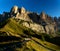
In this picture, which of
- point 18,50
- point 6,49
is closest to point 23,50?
point 18,50

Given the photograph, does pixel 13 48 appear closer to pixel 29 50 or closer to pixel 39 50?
pixel 29 50

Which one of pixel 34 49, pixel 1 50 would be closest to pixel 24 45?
pixel 34 49

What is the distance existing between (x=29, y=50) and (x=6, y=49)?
76.7 ft

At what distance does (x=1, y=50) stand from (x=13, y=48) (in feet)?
38.9

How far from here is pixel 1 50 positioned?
575ft

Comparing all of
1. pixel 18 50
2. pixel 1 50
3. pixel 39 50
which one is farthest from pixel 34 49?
pixel 1 50

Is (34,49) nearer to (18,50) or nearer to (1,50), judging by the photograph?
(18,50)

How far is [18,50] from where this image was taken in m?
169

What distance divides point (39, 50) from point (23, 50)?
19.7 m

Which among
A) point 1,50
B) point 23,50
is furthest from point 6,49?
point 23,50

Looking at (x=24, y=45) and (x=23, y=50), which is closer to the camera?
(x=23, y=50)

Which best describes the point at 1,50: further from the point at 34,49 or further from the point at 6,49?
the point at 34,49

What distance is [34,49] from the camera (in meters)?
183

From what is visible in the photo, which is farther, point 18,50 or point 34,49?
point 34,49
